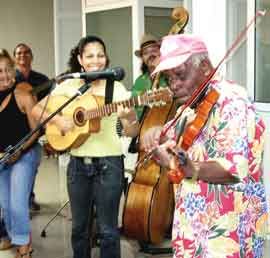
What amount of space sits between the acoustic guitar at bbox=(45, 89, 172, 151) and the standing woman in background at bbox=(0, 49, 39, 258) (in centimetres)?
30

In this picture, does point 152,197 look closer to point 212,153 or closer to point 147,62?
point 147,62

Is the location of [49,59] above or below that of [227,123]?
above

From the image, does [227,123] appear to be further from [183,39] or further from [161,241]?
[161,241]

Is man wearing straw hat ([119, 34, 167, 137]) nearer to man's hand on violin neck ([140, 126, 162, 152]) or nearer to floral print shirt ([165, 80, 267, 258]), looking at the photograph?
man's hand on violin neck ([140, 126, 162, 152])

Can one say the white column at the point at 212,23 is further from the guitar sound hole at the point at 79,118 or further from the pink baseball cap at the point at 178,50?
the pink baseball cap at the point at 178,50

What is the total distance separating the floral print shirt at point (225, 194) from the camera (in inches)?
59.9

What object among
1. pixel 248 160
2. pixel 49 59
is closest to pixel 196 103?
pixel 248 160

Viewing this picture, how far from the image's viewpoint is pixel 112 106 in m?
2.55

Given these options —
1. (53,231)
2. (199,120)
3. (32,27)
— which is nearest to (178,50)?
(199,120)

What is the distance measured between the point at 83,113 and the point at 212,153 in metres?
1.25

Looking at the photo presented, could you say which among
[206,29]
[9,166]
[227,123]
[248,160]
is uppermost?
[206,29]

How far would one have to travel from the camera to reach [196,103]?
1583 millimetres

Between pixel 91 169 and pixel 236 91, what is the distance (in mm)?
1224

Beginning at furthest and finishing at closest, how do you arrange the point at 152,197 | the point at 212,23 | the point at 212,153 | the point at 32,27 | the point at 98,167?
the point at 32,27
the point at 212,23
the point at 152,197
the point at 98,167
the point at 212,153
